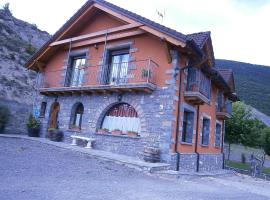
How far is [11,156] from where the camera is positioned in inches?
363

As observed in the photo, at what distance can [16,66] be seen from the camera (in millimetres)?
26484

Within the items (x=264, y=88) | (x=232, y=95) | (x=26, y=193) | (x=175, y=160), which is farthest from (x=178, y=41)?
(x=264, y=88)

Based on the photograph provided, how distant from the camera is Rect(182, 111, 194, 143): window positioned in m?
14.2

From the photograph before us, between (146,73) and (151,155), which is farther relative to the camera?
(146,73)

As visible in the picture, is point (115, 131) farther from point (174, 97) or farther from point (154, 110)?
point (174, 97)

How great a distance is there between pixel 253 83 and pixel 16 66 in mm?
63207

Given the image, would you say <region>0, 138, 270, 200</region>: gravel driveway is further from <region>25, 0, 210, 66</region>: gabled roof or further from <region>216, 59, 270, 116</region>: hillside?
<region>216, 59, 270, 116</region>: hillside

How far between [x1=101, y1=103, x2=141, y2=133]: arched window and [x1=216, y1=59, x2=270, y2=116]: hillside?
52.8m

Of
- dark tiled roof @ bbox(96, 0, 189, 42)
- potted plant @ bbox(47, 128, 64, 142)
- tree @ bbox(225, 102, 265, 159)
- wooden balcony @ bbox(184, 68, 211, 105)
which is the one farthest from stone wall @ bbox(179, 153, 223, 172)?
tree @ bbox(225, 102, 265, 159)

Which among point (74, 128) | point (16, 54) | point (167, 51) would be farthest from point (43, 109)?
point (16, 54)

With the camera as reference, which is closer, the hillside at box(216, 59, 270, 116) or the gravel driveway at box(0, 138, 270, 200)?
the gravel driveway at box(0, 138, 270, 200)

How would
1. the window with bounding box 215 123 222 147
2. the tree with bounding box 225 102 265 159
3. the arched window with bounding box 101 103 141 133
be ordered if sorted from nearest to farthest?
the arched window with bounding box 101 103 141 133 < the window with bounding box 215 123 222 147 < the tree with bounding box 225 102 265 159

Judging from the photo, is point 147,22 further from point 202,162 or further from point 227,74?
point 227,74

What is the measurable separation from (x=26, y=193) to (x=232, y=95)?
17.6m
